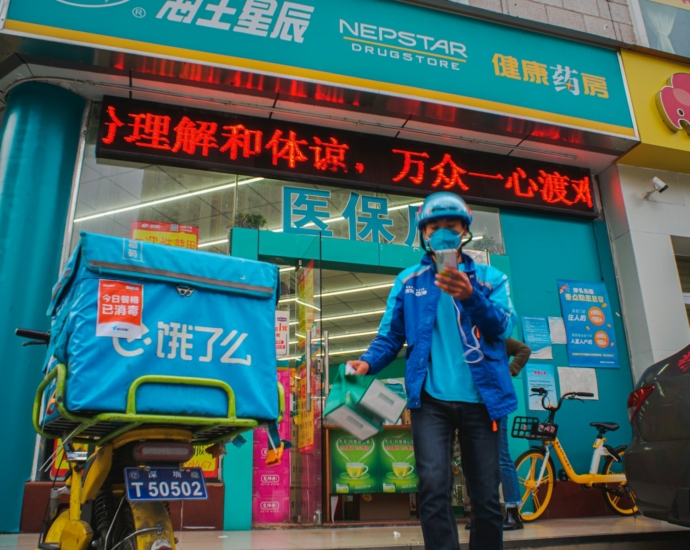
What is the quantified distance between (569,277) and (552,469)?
2.28 meters

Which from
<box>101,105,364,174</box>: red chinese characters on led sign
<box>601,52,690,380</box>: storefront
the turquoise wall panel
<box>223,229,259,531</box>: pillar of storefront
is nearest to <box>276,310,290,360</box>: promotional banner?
<box>223,229,259,531</box>: pillar of storefront

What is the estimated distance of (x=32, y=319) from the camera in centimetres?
482

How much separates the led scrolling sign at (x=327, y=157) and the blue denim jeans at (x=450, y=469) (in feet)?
13.7

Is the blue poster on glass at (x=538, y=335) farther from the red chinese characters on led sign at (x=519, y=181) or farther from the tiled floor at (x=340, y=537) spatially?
the tiled floor at (x=340, y=537)

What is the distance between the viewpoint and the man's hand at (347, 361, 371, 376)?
7.13 feet

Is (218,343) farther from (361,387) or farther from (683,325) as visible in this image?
(683,325)

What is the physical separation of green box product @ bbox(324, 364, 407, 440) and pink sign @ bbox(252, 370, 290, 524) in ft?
10.3

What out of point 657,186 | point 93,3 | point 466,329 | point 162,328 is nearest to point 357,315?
point 657,186

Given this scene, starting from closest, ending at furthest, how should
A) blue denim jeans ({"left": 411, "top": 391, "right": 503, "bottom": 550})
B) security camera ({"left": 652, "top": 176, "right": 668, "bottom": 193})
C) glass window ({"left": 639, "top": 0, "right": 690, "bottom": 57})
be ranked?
blue denim jeans ({"left": 411, "top": 391, "right": 503, "bottom": 550}), security camera ({"left": 652, "top": 176, "right": 668, "bottom": 193}), glass window ({"left": 639, "top": 0, "right": 690, "bottom": 57})

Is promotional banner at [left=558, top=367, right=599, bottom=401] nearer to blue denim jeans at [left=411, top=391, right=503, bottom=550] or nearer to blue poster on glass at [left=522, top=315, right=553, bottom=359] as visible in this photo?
blue poster on glass at [left=522, top=315, right=553, bottom=359]

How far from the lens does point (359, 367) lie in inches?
86.0

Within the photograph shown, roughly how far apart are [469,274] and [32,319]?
3.97 meters

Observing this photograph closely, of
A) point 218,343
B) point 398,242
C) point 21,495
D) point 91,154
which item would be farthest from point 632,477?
point 91,154

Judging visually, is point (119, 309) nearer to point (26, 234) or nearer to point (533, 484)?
point (26, 234)
